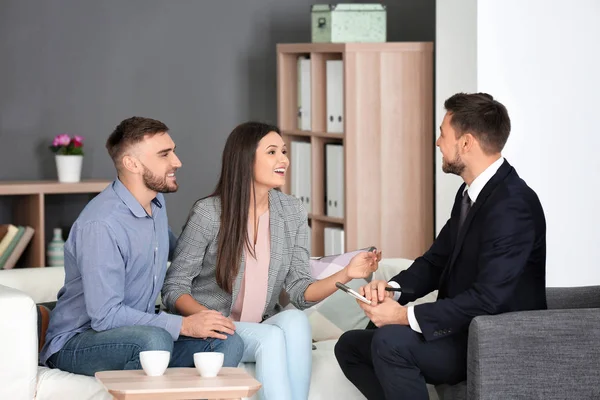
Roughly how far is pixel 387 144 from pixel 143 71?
1.52 m

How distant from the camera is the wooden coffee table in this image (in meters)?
2.54

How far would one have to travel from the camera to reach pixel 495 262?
3.00 metres

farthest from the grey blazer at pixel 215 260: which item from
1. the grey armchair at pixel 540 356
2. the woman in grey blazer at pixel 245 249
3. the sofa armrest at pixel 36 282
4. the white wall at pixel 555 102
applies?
the white wall at pixel 555 102

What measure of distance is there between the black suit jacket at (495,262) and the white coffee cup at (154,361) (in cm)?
81

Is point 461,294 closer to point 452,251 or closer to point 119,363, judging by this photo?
point 452,251

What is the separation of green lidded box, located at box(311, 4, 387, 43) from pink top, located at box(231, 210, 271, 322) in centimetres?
179

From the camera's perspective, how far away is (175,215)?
18.9 ft

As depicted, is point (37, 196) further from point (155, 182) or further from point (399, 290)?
point (399, 290)

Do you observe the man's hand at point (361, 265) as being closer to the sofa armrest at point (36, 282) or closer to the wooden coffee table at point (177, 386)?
the wooden coffee table at point (177, 386)

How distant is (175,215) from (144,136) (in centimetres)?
248

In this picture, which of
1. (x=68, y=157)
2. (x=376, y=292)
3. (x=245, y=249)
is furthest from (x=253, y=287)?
(x=68, y=157)

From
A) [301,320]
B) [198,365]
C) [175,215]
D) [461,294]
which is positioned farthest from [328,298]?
[175,215]

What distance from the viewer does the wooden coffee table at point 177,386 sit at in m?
2.54

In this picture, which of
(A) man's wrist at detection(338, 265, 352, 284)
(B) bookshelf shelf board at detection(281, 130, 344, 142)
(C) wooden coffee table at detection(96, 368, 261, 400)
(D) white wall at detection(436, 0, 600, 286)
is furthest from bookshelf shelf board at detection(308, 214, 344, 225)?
(C) wooden coffee table at detection(96, 368, 261, 400)
